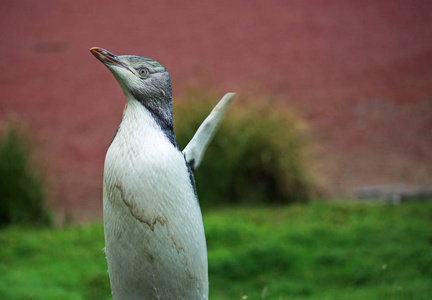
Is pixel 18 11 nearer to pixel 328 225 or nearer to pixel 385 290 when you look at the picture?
pixel 328 225

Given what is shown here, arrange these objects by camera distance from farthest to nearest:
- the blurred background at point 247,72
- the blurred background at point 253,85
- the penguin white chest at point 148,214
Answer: the blurred background at point 247,72 → the blurred background at point 253,85 → the penguin white chest at point 148,214

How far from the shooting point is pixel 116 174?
1.93 m

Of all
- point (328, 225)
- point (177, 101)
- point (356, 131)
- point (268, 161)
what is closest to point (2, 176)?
point (177, 101)

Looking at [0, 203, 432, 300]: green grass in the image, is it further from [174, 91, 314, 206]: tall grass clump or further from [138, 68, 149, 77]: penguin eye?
[138, 68, 149, 77]: penguin eye

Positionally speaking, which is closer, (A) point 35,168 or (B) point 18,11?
(A) point 35,168

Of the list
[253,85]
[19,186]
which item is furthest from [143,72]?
[253,85]

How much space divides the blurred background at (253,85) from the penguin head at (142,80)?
3.89m

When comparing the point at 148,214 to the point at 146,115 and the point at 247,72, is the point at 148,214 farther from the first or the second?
the point at 247,72

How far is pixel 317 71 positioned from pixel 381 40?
144 cm

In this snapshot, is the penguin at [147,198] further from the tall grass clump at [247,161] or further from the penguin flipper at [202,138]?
the tall grass clump at [247,161]

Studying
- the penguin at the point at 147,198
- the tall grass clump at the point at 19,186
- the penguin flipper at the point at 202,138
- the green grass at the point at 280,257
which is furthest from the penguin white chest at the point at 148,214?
the tall grass clump at the point at 19,186

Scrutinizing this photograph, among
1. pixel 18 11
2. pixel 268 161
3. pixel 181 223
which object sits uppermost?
pixel 18 11

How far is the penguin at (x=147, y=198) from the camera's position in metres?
1.92

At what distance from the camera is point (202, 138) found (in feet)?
7.23
